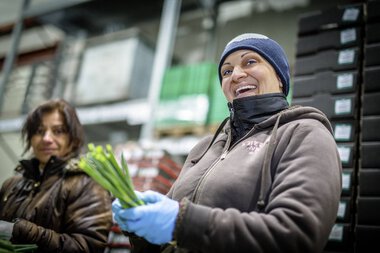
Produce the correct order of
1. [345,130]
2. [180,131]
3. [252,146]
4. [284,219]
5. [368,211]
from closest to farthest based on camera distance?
[284,219]
[252,146]
[368,211]
[345,130]
[180,131]

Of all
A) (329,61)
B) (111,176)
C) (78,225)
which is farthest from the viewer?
(329,61)

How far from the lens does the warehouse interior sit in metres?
2.24

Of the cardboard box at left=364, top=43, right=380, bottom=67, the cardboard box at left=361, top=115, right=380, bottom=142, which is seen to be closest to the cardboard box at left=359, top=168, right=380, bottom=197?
the cardboard box at left=361, top=115, right=380, bottom=142

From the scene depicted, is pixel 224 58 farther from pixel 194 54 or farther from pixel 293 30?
pixel 194 54

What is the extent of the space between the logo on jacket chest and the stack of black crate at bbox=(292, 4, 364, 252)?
111 centimetres

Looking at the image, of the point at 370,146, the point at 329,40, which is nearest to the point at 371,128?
the point at 370,146

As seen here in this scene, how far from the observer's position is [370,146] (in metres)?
2.16

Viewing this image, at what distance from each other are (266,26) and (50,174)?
144 inches

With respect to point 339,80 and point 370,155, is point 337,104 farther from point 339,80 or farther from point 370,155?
point 370,155

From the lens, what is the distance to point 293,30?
4719 millimetres

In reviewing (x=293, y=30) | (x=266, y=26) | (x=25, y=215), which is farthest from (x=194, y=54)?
(x=25, y=215)

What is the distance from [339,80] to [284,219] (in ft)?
5.56

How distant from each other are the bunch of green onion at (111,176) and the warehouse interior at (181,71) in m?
1.41

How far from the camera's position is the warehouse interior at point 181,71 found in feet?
7.35
